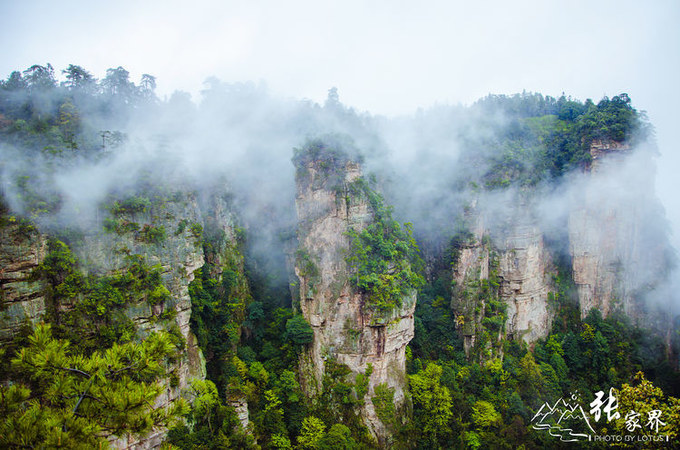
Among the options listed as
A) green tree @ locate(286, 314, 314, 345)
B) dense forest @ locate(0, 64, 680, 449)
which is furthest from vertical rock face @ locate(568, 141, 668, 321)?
green tree @ locate(286, 314, 314, 345)

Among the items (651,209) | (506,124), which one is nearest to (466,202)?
(506,124)

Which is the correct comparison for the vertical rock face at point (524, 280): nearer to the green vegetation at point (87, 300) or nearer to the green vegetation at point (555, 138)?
the green vegetation at point (555, 138)

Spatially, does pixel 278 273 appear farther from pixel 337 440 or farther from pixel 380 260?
pixel 337 440

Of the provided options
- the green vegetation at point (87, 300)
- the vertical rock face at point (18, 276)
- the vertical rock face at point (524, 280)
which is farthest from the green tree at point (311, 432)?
the vertical rock face at point (524, 280)

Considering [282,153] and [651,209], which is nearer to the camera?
[651,209]

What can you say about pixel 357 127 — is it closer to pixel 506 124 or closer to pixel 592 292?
pixel 506 124

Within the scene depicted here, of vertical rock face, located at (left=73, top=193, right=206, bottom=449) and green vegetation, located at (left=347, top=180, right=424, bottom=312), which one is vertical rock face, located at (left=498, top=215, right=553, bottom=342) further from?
vertical rock face, located at (left=73, top=193, right=206, bottom=449)

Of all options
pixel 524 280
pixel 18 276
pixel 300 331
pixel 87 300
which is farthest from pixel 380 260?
pixel 18 276

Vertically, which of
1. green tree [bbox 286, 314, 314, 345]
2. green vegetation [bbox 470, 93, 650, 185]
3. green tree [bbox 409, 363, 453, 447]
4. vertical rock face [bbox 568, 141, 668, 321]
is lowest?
green tree [bbox 409, 363, 453, 447]
